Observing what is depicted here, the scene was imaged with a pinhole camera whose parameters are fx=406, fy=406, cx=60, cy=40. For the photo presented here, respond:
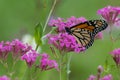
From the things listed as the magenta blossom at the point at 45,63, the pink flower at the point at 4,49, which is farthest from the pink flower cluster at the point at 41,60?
the pink flower at the point at 4,49

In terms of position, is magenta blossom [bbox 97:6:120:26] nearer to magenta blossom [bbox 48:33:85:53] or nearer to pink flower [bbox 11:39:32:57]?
magenta blossom [bbox 48:33:85:53]

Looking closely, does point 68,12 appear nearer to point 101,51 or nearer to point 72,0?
point 72,0

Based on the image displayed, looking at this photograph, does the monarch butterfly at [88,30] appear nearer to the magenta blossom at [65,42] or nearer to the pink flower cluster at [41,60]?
the magenta blossom at [65,42]

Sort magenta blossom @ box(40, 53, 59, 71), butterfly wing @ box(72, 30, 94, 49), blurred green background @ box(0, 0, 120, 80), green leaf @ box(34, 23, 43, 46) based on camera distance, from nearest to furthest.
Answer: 1. magenta blossom @ box(40, 53, 59, 71)
2. green leaf @ box(34, 23, 43, 46)
3. butterfly wing @ box(72, 30, 94, 49)
4. blurred green background @ box(0, 0, 120, 80)

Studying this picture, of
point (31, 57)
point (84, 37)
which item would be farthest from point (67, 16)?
point (31, 57)

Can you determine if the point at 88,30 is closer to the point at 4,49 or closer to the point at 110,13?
the point at 110,13

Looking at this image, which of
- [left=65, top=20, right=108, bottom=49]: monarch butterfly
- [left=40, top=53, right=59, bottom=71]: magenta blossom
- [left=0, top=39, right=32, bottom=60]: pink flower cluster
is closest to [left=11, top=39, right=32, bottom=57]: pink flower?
[left=0, top=39, right=32, bottom=60]: pink flower cluster
